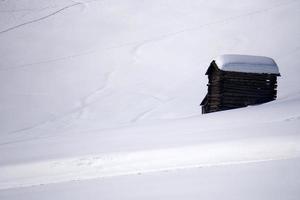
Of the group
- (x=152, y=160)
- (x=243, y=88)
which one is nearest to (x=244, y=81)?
(x=243, y=88)

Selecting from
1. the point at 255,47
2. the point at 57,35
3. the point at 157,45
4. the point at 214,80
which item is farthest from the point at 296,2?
the point at 214,80

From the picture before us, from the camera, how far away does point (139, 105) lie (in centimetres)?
3077

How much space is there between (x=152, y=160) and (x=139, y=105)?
945 inches

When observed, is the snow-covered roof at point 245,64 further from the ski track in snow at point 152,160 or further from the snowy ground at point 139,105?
the ski track in snow at point 152,160

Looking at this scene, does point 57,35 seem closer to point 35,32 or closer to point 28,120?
point 35,32

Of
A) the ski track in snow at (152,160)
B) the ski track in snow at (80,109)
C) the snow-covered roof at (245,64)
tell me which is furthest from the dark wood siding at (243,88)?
the ski track in snow at (80,109)

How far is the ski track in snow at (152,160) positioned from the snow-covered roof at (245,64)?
10.4 metres

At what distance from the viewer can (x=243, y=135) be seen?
7.90 meters

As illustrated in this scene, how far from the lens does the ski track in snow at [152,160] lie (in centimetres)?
601

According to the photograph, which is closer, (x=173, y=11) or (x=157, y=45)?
(x=157, y=45)

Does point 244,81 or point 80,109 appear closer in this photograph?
point 244,81

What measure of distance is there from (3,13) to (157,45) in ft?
110

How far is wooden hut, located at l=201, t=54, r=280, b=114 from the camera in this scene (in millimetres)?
17344

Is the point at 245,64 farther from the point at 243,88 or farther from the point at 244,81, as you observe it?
the point at 243,88
